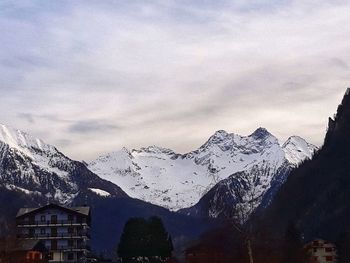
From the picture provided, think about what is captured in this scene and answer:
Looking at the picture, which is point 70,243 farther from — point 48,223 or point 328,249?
point 328,249

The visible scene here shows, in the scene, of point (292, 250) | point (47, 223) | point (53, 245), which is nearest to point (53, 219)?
point (47, 223)

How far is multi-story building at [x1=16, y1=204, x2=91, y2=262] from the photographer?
609 ft

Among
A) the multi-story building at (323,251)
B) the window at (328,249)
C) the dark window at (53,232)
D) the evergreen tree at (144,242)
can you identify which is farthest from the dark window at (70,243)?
the window at (328,249)

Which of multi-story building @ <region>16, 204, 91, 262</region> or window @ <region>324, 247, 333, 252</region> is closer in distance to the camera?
multi-story building @ <region>16, 204, 91, 262</region>

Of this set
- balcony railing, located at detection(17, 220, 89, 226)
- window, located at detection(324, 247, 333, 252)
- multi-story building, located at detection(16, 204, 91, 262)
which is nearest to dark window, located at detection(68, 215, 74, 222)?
multi-story building, located at detection(16, 204, 91, 262)

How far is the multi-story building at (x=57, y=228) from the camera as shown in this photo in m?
186

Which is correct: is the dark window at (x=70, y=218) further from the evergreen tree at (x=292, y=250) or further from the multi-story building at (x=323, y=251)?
the evergreen tree at (x=292, y=250)

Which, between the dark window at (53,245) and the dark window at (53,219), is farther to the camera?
the dark window at (53,219)

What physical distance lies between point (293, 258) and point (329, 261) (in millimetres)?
56051

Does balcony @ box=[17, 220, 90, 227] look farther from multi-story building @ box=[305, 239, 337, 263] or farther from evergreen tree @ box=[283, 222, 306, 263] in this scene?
evergreen tree @ box=[283, 222, 306, 263]

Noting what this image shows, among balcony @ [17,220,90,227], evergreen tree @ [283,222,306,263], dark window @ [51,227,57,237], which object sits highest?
balcony @ [17,220,90,227]

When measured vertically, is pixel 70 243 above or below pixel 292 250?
above

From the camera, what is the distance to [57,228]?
7392 inches

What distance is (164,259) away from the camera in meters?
152
